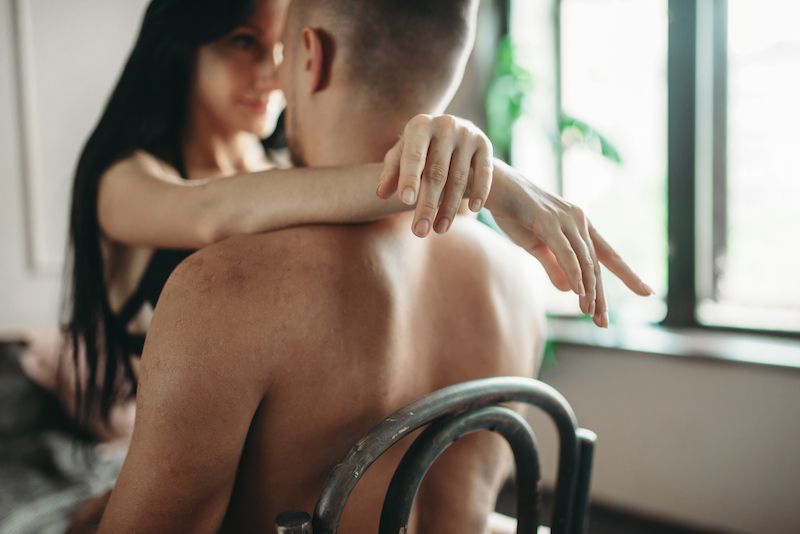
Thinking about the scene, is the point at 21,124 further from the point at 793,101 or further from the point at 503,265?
the point at 793,101

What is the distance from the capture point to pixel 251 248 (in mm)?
607

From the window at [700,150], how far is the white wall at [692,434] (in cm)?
30

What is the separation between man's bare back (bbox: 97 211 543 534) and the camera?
0.57 metres

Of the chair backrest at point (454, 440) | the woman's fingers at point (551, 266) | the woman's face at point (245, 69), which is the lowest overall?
the chair backrest at point (454, 440)

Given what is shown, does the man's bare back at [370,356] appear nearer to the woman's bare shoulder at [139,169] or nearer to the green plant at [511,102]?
the woman's bare shoulder at [139,169]

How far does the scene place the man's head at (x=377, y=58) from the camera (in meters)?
0.70

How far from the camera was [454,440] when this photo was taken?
24.4 inches

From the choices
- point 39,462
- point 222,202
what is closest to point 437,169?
point 222,202

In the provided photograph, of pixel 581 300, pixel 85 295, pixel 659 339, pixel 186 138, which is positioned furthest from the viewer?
pixel 659 339

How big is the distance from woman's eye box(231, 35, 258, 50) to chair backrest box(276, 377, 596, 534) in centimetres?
86

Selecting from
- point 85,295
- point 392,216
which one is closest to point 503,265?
point 392,216

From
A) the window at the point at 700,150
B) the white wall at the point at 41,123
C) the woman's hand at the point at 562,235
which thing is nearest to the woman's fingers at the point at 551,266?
the woman's hand at the point at 562,235

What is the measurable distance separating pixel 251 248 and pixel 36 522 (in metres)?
1.35

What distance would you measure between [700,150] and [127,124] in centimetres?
219
